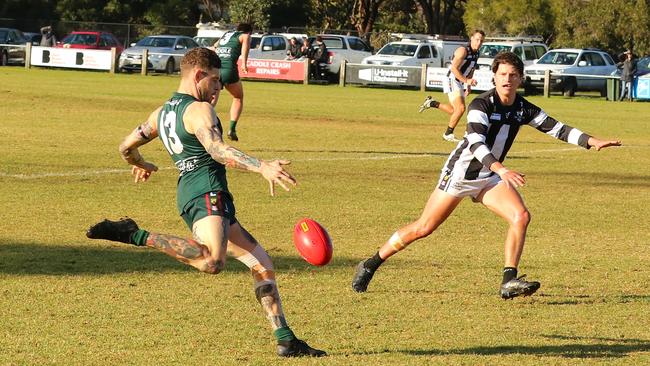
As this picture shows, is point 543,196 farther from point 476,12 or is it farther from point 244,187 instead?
point 476,12

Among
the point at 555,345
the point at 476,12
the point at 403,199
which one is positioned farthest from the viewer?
the point at 476,12

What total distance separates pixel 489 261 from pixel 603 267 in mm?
1043

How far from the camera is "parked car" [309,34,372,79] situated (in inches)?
2058

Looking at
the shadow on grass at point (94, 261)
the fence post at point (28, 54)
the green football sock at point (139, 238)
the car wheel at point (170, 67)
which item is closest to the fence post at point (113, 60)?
the car wheel at point (170, 67)

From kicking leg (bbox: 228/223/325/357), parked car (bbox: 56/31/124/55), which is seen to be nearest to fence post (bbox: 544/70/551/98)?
parked car (bbox: 56/31/124/55)

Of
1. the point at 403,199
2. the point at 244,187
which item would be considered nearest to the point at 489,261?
the point at 403,199

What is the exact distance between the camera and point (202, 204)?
7.45 metres

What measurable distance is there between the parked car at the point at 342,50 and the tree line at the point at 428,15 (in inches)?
596

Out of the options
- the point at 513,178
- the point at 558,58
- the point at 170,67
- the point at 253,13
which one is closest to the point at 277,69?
the point at 170,67

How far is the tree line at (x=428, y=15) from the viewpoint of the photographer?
68.9m

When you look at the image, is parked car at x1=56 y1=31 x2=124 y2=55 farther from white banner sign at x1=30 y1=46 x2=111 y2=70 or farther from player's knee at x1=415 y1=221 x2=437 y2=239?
player's knee at x1=415 y1=221 x2=437 y2=239

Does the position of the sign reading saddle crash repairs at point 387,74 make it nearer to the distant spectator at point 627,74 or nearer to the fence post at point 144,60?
the distant spectator at point 627,74

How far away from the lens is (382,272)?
1098 centimetres

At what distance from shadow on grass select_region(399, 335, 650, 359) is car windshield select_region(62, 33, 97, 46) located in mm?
50750
